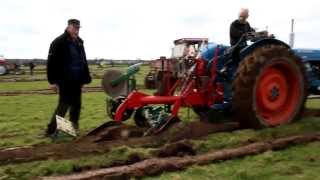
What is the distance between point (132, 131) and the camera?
9023mm

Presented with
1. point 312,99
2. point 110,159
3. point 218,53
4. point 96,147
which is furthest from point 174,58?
point 312,99

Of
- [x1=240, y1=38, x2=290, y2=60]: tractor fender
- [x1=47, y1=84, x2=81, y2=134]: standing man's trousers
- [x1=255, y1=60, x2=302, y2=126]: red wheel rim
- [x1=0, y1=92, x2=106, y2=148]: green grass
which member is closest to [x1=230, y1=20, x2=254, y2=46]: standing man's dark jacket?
[x1=240, y1=38, x2=290, y2=60]: tractor fender

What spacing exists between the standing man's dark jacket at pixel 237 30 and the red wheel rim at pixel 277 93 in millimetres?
763

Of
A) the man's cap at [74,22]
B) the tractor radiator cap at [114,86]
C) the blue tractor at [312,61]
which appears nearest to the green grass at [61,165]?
the tractor radiator cap at [114,86]

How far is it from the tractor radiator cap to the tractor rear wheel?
188cm

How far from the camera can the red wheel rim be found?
9.65 meters

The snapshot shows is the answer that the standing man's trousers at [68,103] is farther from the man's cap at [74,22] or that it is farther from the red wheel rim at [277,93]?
the red wheel rim at [277,93]

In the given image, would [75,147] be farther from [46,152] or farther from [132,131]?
[132,131]

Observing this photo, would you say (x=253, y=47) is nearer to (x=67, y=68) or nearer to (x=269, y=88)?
(x=269, y=88)

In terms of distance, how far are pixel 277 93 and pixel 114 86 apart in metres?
2.68

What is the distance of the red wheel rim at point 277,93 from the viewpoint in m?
9.65

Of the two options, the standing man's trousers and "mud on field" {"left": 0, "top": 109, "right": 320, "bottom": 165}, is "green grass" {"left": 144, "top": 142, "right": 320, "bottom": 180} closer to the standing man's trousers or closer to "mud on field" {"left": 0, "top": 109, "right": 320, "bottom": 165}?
"mud on field" {"left": 0, "top": 109, "right": 320, "bottom": 165}

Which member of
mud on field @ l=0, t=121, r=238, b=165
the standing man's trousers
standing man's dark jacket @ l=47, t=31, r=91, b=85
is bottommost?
mud on field @ l=0, t=121, r=238, b=165

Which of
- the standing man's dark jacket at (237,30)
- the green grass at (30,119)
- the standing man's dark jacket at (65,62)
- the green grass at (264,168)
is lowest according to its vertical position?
the green grass at (30,119)
